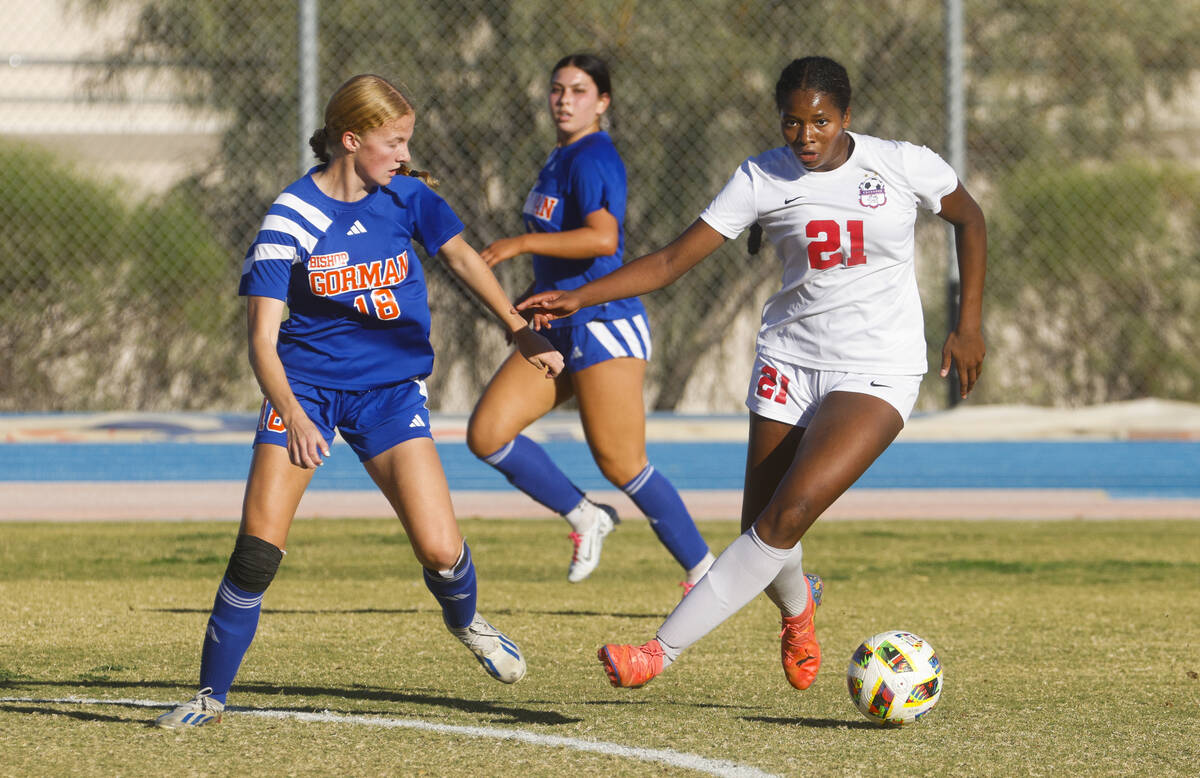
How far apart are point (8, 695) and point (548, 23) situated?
359 inches

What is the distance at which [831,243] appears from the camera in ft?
15.9

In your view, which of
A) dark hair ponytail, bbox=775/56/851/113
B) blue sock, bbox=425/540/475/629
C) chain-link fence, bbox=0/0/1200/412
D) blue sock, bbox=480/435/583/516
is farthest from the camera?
chain-link fence, bbox=0/0/1200/412

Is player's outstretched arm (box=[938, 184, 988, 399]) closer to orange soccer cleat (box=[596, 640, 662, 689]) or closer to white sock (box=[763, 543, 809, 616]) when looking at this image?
white sock (box=[763, 543, 809, 616])

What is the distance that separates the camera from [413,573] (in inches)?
332

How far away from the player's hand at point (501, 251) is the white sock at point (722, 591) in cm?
170

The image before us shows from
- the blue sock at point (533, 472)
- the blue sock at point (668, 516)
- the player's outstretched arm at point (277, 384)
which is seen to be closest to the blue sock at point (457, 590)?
the player's outstretched arm at point (277, 384)

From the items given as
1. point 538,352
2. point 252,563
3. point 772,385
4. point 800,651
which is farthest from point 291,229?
point 800,651

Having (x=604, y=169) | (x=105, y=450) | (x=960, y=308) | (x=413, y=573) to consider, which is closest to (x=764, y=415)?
(x=960, y=308)

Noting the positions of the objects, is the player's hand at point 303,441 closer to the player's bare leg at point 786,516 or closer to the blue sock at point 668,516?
the player's bare leg at point 786,516

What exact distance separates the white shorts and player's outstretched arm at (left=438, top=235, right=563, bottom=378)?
0.60 m

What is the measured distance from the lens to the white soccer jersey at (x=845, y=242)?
15.9ft

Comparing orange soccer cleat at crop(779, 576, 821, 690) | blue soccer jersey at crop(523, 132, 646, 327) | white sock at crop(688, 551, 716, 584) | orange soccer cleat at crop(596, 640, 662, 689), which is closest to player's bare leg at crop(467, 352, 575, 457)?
blue soccer jersey at crop(523, 132, 646, 327)

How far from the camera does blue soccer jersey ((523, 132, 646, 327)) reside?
6758mm

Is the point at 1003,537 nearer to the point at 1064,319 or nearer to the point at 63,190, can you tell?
the point at 1064,319
